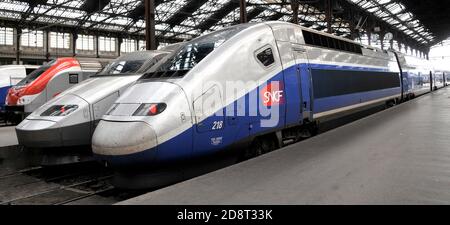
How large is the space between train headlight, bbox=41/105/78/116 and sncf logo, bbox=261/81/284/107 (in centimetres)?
354

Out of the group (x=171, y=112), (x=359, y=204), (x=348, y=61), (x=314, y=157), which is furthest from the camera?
(x=348, y=61)

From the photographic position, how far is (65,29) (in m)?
37.7

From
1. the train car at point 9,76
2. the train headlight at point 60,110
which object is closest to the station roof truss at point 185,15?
the train car at point 9,76

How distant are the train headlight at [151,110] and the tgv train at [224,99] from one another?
1 centimetres

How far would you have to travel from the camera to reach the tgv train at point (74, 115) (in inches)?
250

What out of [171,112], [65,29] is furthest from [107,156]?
[65,29]

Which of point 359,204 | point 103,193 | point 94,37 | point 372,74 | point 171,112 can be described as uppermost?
point 94,37

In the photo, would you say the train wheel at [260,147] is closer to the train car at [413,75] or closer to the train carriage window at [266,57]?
the train carriage window at [266,57]

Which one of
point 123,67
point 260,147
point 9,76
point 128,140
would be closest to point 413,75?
point 260,147

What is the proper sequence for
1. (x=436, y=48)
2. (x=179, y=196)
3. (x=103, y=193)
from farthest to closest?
(x=436, y=48) < (x=103, y=193) < (x=179, y=196)

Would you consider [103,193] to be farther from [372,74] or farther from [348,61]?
[372,74]

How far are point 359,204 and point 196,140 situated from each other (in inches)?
88.4

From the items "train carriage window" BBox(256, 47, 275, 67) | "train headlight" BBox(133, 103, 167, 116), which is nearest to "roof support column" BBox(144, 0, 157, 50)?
"train carriage window" BBox(256, 47, 275, 67)

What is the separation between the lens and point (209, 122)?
4.87 metres
